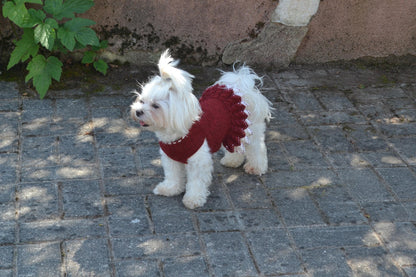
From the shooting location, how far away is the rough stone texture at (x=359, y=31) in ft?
19.7

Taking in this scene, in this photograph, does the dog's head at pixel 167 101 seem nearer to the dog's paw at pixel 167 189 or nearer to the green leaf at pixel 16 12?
the dog's paw at pixel 167 189

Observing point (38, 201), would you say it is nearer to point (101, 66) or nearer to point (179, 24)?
point (101, 66)

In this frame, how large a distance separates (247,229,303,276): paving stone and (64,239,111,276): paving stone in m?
0.96

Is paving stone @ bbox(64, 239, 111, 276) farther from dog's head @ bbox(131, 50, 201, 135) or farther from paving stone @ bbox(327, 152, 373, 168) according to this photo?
paving stone @ bbox(327, 152, 373, 168)

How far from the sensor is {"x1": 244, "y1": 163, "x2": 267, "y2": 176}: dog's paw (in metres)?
4.40

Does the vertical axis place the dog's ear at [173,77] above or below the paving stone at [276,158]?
above

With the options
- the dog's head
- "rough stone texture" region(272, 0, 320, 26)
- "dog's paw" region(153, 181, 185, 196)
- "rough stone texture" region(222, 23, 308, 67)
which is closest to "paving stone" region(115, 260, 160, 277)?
"dog's paw" region(153, 181, 185, 196)

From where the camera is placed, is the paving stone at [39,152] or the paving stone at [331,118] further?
the paving stone at [331,118]

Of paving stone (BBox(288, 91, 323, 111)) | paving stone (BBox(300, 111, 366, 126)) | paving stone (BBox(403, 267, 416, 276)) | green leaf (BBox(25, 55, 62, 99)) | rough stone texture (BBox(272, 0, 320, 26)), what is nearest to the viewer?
paving stone (BBox(403, 267, 416, 276))

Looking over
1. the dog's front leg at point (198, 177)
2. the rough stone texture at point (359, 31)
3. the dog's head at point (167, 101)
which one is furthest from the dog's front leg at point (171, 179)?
the rough stone texture at point (359, 31)

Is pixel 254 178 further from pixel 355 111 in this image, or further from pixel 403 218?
pixel 355 111

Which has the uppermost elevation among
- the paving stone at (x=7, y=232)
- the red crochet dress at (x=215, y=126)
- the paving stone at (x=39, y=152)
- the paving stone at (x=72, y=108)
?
the red crochet dress at (x=215, y=126)

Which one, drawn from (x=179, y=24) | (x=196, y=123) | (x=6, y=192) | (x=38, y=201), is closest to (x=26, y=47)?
(x=179, y=24)

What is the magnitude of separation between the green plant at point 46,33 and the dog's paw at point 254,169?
1833 millimetres
